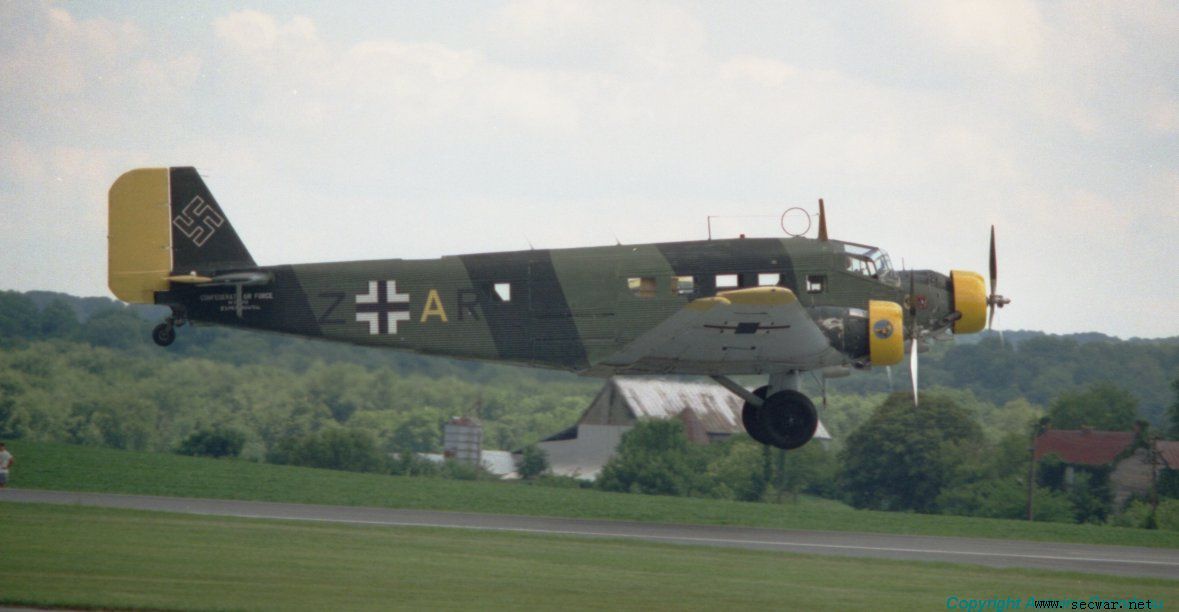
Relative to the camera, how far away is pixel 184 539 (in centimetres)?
1836

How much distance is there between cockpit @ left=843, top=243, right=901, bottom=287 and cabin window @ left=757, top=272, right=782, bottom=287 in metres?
1.44

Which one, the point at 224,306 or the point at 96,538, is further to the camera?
the point at 224,306

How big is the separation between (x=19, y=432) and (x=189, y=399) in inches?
190

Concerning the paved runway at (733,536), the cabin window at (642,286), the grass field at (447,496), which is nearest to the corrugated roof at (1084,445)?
the grass field at (447,496)

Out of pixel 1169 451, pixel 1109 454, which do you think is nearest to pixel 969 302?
pixel 1109 454

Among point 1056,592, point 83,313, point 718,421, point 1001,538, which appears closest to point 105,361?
point 83,313

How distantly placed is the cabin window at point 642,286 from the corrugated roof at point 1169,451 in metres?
22.0

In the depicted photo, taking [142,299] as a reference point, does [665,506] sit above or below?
below

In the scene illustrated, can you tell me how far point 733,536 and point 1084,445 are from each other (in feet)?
67.0

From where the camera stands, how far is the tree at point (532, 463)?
3950 centimetres

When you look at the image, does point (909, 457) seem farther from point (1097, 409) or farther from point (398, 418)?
point (398, 418)

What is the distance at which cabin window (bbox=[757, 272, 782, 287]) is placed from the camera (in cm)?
2142

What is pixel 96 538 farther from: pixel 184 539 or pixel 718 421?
pixel 718 421

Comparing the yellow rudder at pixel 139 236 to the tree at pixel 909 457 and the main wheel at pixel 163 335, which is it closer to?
the main wheel at pixel 163 335
